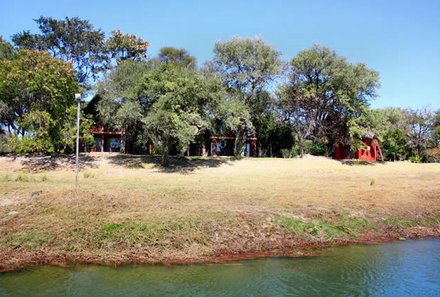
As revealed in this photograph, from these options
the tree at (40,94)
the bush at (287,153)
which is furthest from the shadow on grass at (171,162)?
the bush at (287,153)

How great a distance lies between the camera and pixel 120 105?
116 feet

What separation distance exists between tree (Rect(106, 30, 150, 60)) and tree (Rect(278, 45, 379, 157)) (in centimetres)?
1887

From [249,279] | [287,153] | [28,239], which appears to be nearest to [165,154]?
[287,153]

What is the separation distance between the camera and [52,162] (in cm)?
3616

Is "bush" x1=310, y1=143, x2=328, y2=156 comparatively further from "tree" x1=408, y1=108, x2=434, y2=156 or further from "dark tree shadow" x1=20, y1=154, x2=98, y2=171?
"dark tree shadow" x1=20, y1=154, x2=98, y2=171

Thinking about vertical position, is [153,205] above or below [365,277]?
above

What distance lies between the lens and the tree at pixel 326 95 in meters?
45.1

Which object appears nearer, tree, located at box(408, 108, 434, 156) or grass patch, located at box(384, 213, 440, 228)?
grass patch, located at box(384, 213, 440, 228)

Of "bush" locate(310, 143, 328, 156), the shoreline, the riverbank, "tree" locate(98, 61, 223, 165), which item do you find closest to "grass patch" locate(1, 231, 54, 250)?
the riverbank

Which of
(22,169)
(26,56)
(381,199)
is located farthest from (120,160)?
(381,199)

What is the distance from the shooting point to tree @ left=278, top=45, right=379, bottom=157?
45094 millimetres

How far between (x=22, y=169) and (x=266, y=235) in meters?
26.5

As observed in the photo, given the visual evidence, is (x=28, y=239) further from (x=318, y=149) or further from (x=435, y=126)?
(x=435, y=126)

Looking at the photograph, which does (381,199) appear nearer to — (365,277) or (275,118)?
(365,277)
